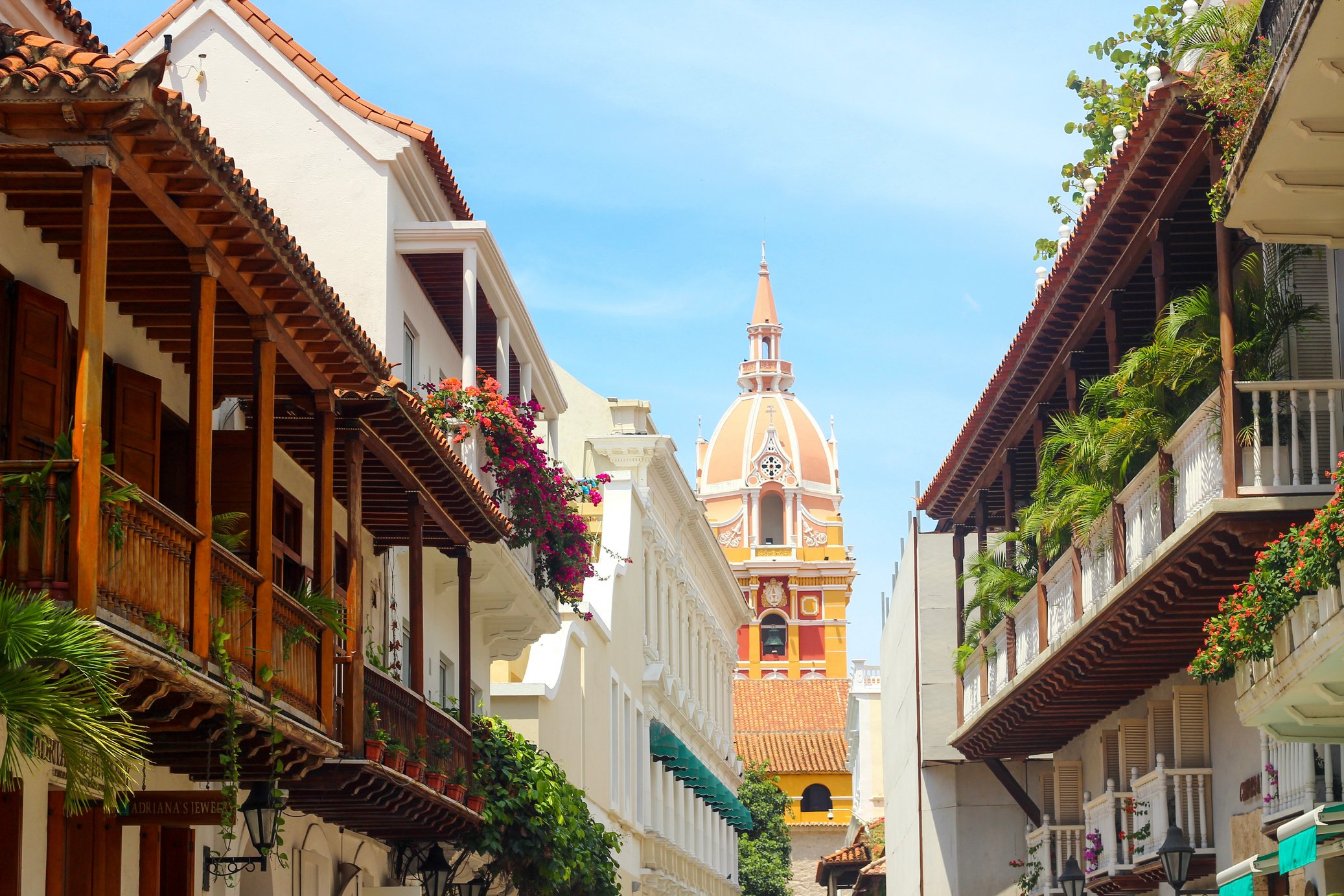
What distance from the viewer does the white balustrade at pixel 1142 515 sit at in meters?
16.6

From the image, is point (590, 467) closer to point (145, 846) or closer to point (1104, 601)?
point (1104, 601)

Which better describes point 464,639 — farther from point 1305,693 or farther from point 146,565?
point 146,565

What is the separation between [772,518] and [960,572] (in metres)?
76.7

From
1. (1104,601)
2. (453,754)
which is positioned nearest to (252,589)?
(453,754)

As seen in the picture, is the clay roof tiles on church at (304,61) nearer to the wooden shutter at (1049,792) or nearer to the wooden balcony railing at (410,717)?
the wooden balcony railing at (410,717)

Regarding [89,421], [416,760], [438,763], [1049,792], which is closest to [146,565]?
[89,421]

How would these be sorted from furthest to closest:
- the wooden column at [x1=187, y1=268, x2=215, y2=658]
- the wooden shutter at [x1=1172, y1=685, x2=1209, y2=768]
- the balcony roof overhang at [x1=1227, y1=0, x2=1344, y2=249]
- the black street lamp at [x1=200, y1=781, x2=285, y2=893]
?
the wooden shutter at [x1=1172, y1=685, x2=1209, y2=768] → the black street lamp at [x1=200, y1=781, x2=285, y2=893] → the balcony roof overhang at [x1=1227, y1=0, x2=1344, y2=249] → the wooden column at [x1=187, y1=268, x2=215, y2=658]

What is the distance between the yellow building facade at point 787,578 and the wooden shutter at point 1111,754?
59503 millimetres

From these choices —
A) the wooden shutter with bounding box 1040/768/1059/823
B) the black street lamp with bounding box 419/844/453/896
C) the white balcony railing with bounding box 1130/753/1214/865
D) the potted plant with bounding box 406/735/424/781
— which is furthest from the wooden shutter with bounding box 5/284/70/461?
the wooden shutter with bounding box 1040/768/1059/823

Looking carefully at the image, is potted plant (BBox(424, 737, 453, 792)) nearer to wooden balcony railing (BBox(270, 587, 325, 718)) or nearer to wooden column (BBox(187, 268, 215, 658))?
wooden balcony railing (BBox(270, 587, 325, 718))

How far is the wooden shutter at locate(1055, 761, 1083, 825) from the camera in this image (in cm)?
2612

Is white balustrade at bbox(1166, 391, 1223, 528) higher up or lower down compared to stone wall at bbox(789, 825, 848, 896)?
higher up

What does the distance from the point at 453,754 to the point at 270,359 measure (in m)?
6.78

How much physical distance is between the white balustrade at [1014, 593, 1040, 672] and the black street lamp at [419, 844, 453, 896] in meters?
6.84
